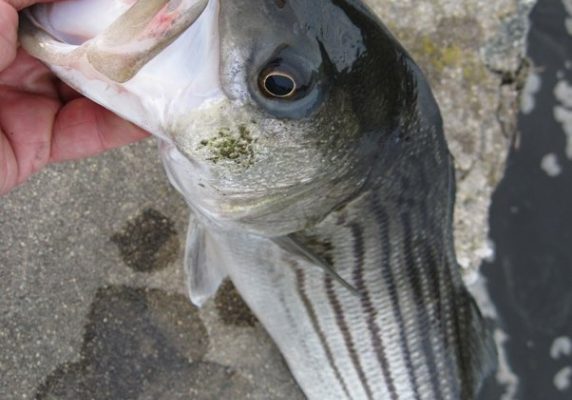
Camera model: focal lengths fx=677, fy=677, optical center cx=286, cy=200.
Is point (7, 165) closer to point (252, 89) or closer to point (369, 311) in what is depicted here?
point (252, 89)

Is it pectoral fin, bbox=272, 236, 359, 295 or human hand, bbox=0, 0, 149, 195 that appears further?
pectoral fin, bbox=272, 236, 359, 295

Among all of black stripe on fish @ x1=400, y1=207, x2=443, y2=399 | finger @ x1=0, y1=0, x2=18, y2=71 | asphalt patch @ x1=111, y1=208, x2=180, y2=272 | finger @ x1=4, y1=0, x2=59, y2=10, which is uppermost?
finger @ x1=4, y1=0, x2=59, y2=10

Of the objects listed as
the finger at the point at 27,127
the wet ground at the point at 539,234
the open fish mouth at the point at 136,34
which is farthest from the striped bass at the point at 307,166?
the wet ground at the point at 539,234

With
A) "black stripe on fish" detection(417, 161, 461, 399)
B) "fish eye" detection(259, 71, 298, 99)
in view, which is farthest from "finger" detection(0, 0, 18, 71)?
"black stripe on fish" detection(417, 161, 461, 399)

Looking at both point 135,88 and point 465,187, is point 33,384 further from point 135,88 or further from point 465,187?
point 465,187

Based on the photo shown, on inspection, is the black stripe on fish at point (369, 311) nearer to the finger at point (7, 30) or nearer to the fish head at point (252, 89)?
the fish head at point (252, 89)

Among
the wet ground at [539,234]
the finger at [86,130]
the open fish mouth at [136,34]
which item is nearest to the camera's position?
the open fish mouth at [136,34]

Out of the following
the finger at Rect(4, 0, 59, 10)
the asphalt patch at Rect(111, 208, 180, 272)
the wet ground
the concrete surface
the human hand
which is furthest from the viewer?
the wet ground

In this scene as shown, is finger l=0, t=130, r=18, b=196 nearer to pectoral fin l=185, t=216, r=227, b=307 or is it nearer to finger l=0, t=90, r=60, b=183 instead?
finger l=0, t=90, r=60, b=183
